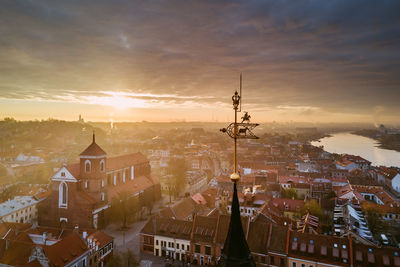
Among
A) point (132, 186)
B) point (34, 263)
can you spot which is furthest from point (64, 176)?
point (34, 263)

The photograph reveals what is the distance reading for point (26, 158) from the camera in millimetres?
58938

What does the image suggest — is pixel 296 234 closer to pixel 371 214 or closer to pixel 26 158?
pixel 371 214

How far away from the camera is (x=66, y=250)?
52.1ft

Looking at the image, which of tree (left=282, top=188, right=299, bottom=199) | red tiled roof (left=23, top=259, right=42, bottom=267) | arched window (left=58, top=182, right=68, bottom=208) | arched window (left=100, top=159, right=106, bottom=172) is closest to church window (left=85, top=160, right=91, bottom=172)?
arched window (left=100, top=159, right=106, bottom=172)

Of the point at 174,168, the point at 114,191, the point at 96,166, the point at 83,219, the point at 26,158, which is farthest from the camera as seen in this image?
the point at 26,158

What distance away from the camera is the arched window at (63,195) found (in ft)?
81.5

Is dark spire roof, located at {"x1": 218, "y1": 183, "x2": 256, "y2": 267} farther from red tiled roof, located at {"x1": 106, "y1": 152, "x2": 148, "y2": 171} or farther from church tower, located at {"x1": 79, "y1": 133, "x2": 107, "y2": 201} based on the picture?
red tiled roof, located at {"x1": 106, "y1": 152, "x2": 148, "y2": 171}

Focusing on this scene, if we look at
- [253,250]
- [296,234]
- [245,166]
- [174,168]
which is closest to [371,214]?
[296,234]

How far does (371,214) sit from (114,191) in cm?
2528

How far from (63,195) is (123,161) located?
9.25 metres

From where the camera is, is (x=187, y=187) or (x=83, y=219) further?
(x=187, y=187)

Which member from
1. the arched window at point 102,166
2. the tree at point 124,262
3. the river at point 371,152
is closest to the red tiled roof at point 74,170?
the arched window at point 102,166

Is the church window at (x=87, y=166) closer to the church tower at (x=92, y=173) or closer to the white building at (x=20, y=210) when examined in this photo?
the church tower at (x=92, y=173)

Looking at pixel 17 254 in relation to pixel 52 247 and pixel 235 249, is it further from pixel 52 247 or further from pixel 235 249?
pixel 235 249
